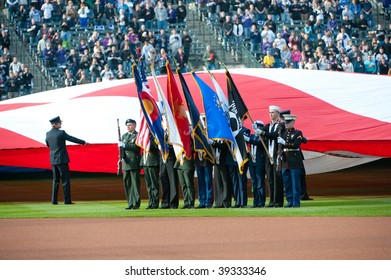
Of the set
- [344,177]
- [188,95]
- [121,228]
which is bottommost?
[344,177]

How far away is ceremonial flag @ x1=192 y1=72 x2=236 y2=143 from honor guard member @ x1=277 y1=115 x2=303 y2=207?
78cm

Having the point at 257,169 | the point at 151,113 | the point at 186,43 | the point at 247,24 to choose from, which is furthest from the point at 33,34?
the point at 257,169

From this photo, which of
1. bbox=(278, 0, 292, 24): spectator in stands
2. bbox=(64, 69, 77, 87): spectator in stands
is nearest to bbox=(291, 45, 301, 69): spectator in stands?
bbox=(278, 0, 292, 24): spectator in stands

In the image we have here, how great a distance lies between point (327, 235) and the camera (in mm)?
9695

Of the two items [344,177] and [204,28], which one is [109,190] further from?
[204,28]

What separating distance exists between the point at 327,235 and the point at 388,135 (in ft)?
22.8

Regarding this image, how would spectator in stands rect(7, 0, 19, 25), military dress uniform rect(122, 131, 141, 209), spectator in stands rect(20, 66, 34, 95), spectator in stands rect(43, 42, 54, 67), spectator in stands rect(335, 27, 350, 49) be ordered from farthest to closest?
spectator in stands rect(7, 0, 19, 25)
spectator in stands rect(335, 27, 350, 49)
spectator in stands rect(43, 42, 54, 67)
spectator in stands rect(20, 66, 34, 95)
military dress uniform rect(122, 131, 141, 209)

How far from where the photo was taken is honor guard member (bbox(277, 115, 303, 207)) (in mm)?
13445

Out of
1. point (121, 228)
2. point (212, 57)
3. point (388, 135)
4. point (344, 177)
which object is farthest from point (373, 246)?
point (212, 57)

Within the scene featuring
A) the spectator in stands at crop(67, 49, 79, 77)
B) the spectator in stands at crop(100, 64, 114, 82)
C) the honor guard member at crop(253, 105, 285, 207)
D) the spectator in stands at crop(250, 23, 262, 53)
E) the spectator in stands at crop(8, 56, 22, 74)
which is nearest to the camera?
the honor guard member at crop(253, 105, 285, 207)

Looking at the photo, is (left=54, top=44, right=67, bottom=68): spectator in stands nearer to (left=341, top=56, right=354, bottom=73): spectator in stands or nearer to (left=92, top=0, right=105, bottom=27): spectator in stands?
(left=92, top=0, right=105, bottom=27): spectator in stands

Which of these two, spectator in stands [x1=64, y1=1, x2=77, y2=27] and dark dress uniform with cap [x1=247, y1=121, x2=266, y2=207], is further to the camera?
spectator in stands [x1=64, y1=1, x2=77, y2=27]

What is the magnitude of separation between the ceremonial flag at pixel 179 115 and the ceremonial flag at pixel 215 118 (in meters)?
0.32

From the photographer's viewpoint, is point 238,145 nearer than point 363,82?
Yes
